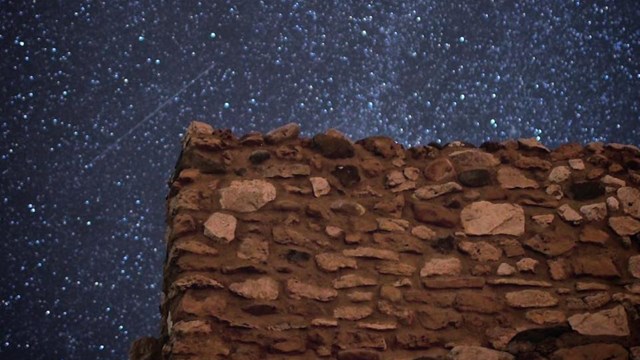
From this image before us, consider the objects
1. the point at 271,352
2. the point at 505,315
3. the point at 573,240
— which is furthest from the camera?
the point at 573,240

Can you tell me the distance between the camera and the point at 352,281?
3887 millimetres

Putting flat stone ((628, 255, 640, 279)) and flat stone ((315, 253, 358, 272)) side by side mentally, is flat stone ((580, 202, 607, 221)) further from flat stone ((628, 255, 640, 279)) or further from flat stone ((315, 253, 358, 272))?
flat stone ((315, 253, 358, 272))

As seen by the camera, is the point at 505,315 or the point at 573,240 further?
the point at 573,240

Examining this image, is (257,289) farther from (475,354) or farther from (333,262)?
(475,354)

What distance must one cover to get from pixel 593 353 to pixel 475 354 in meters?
0.66

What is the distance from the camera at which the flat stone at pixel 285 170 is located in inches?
164

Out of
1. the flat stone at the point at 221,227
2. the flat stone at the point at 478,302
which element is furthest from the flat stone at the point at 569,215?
the flat stone at the point at 221,227

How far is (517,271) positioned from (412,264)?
24.3 inches

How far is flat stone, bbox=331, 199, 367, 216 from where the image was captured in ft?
13.4

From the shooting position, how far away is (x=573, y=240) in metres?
4.12

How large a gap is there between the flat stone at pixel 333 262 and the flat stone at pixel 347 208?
285mm

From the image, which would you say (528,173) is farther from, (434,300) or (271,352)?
(271,352)

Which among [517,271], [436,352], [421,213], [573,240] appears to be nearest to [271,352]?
[436,352]

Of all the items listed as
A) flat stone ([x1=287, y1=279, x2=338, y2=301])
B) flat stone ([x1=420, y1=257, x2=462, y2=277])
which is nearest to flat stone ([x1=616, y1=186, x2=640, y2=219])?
flat stone ([x1=420, y1=257, x2=462, y2=277])
